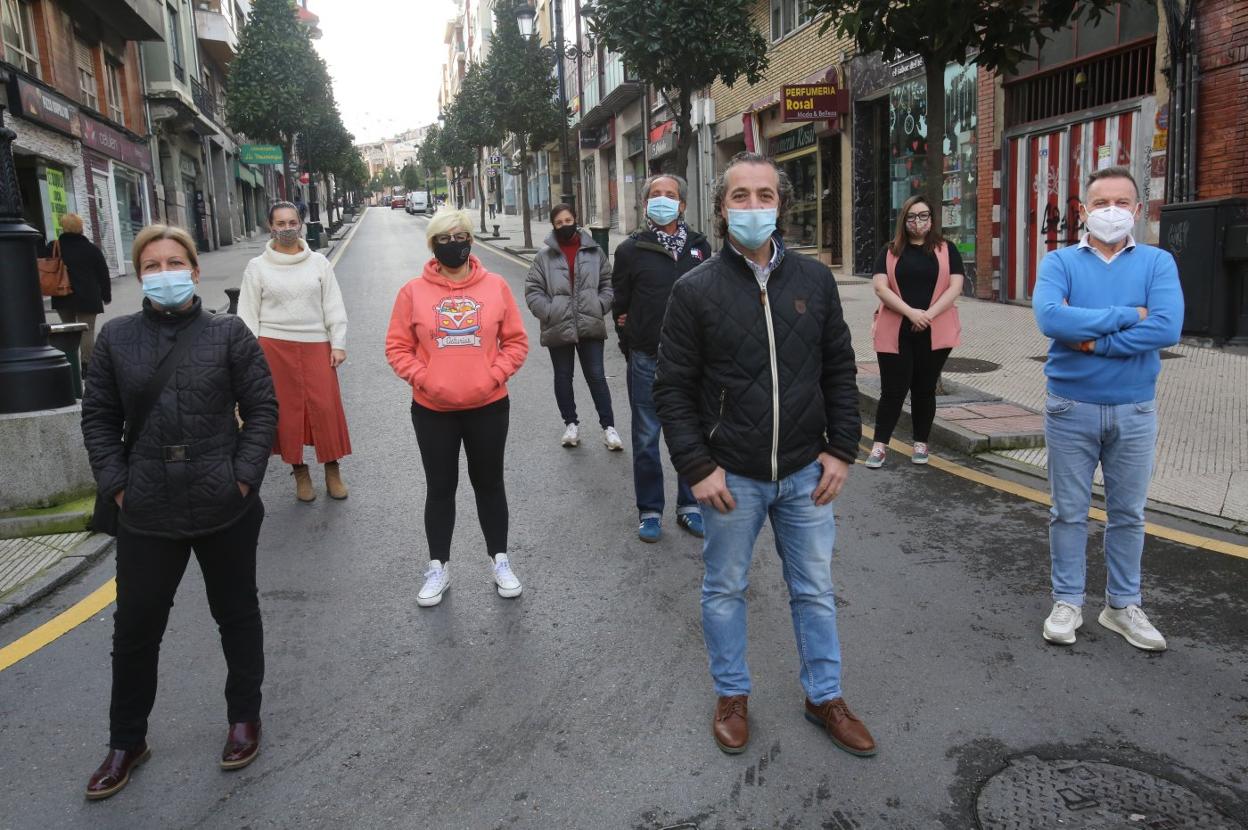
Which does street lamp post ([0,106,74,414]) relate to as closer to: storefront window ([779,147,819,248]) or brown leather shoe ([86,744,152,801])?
brown leather shoe ([86,744,152,801])

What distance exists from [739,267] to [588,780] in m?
1.64

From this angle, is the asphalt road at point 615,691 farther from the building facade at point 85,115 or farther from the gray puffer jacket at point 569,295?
the building facade at point 85,115

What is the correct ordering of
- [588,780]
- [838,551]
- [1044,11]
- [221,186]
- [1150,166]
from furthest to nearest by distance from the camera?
[221,186], [1150,166], [1044,11], [838,551], [588,780]

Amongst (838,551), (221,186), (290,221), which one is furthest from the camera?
(221,186)

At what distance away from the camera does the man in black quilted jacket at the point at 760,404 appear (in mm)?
2998

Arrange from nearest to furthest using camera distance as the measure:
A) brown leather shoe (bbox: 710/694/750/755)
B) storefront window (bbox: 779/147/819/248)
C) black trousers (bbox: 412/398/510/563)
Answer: brown leather shoe (bbox: 710/694/750/755) < black trousers (bbox: 412/398/510/563) < storefront window (bbox: 779/147/819/248)

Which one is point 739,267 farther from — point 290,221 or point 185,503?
point 290,221

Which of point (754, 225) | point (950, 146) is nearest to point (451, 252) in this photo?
point (754, 225)

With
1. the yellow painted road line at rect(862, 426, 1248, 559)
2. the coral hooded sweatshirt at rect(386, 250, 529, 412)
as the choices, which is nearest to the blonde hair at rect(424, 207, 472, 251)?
the coral hooded sweatshirt at rect(386, 250, 529, 412)

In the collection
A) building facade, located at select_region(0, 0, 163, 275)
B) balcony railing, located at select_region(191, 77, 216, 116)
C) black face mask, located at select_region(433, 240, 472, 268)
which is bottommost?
black face mask, located at select_region(433, 240, 472, 268)

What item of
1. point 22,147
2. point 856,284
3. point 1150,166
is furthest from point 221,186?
point 1150,166

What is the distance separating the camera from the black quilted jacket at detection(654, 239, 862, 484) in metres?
2.99

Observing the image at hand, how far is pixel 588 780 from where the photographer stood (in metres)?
3.02

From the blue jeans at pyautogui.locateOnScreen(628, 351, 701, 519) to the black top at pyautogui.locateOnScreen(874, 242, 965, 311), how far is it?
6.40 ft
